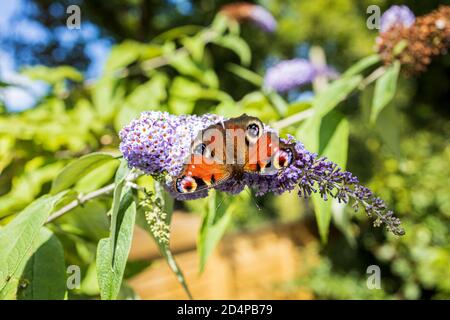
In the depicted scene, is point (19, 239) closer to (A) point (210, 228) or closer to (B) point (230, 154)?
(B) point (230, 154)

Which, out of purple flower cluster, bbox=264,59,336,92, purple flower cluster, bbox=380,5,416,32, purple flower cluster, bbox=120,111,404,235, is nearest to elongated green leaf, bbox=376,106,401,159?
purple flower cluster, bbox=380,5,416,32

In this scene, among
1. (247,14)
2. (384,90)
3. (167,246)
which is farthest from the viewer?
(247,14)

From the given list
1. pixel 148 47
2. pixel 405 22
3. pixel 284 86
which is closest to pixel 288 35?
pixel 284 86

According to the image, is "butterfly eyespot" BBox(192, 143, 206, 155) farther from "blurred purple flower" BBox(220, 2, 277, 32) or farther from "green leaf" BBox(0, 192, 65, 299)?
"blurred purple flower" BBox(220, 2, 277, 32)

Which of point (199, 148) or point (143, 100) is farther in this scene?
point (143, 100)

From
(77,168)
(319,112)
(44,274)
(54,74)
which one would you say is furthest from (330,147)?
(54,74)

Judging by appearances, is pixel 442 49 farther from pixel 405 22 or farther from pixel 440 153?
pixel 440 153
